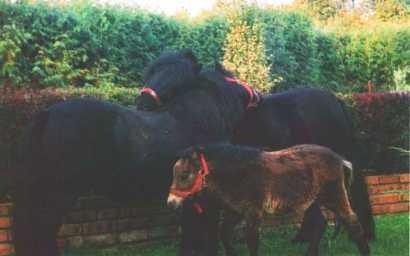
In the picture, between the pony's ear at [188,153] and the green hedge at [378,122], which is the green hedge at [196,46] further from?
the pony's ear at [188,153]

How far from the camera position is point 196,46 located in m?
13.6

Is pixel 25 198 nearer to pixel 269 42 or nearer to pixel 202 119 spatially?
pixel 202 119

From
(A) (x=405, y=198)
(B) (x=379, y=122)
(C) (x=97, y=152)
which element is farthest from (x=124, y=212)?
(A) (x=405, y=198)

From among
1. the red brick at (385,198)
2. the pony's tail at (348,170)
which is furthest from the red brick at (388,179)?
the pony's tail at (348,170)

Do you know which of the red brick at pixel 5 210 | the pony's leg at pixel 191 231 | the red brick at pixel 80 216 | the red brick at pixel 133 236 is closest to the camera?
the pony's leg at pixel 191 231

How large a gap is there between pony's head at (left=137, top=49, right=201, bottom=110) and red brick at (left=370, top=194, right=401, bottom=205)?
4119mm

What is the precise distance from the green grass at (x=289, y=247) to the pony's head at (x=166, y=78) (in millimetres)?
1800

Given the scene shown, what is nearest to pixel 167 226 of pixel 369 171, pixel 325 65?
pixel 369 171

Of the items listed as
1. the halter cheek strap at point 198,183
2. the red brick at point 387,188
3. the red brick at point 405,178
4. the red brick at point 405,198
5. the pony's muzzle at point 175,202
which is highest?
the halter cheek strap at point 198,183

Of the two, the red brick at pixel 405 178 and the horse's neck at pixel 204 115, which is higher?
the horse's neck at pixel 204 115

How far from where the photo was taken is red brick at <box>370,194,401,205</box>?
8.95 m

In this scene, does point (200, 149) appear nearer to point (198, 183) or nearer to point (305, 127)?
point (198, 183)

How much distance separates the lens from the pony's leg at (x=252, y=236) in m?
5.12

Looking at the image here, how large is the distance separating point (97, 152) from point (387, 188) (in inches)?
214
